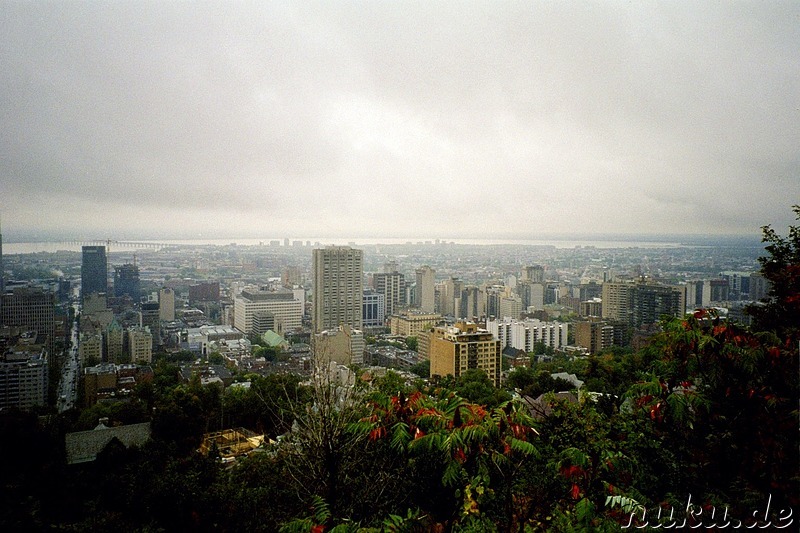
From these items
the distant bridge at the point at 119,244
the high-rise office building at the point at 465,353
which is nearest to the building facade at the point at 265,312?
the distant bridge at the point at 119,244

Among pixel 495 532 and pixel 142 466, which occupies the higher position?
pixel 495 532

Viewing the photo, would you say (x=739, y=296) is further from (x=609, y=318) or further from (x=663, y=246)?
(x=609, y=318)

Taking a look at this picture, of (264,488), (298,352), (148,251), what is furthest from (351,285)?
(264,488)

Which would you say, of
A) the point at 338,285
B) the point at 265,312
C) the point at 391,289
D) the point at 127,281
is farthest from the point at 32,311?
the point at 391,289

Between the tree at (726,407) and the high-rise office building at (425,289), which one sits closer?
the tree at (726,407)

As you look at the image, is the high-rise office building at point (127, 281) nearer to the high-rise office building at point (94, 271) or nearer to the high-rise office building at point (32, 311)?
the high-rise office building at point (94, 271)

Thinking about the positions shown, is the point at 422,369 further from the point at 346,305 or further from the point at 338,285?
the point at 338,285

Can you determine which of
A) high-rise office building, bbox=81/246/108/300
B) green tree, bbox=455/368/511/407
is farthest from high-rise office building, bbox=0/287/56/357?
green tree, bbox=455/368/511/407
